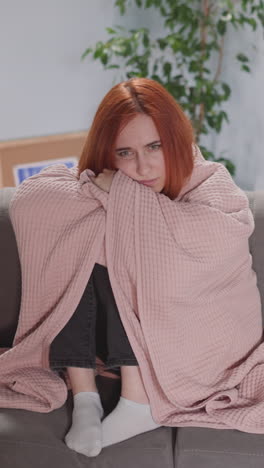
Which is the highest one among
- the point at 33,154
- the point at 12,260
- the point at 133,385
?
the point at 12,260

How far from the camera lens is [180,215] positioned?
150cm

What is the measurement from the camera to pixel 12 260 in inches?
69.2

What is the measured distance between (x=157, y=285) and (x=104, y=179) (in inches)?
11.1

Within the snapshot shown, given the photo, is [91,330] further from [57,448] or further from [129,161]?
[129,161]

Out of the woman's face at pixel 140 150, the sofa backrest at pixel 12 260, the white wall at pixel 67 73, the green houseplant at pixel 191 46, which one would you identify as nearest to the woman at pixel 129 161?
the woman's face at pixel 140 150

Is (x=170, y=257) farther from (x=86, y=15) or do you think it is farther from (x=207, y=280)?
(x=86, y=15)

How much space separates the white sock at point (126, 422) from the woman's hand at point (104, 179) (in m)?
0.48

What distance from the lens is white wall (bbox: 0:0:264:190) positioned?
115 inches

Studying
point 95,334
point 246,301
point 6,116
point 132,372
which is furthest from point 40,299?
point 6,116

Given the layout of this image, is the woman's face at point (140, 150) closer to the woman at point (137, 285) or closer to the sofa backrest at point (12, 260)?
the woman at point (137, 285)

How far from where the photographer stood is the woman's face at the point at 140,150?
1.54m

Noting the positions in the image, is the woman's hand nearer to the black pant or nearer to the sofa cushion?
the black pant

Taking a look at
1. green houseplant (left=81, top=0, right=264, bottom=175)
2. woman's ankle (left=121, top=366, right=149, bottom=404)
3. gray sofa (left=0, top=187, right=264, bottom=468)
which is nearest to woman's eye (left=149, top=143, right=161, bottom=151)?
woman's ankle (left=121, top=366, right=149, bottom=404)

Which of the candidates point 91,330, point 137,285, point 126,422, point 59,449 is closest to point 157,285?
point 137,285
